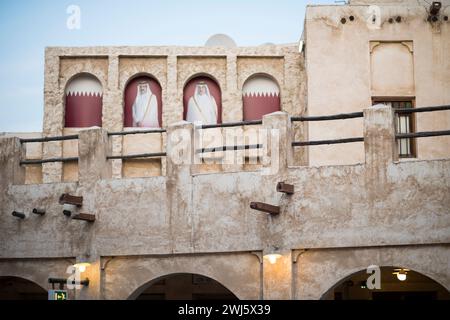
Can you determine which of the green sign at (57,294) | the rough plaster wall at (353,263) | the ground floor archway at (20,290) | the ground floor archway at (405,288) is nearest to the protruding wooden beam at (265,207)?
the rough plaster wall at (353,263)

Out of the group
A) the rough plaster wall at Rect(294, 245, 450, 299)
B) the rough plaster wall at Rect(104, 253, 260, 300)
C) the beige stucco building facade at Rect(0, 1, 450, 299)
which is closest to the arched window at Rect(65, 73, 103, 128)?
the beige stucco building facade at Rect(0, 1, 450, 299)

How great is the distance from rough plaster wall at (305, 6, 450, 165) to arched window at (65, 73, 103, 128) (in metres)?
6.27

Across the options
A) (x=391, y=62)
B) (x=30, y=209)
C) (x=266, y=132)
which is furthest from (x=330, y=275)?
(x=391, y=62)

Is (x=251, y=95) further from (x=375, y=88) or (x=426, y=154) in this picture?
(x=426, y=154)

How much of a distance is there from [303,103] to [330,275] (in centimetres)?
975

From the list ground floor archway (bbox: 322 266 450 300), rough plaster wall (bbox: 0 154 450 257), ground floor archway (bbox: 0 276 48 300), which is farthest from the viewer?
ground floor archway (bbox: 0 276 48 300)

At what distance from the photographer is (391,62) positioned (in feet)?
75.9

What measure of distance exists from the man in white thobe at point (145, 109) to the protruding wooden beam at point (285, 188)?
10035 millimetres

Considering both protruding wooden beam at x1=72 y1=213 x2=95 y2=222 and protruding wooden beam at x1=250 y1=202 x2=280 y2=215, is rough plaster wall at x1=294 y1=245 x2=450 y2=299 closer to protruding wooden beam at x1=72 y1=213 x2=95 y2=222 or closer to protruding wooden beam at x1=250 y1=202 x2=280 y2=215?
protruding wooden beam at x1=250 y1=202 x2=280 y2=215

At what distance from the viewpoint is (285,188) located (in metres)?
15.6

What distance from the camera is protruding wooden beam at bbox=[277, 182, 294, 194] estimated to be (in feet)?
50.6

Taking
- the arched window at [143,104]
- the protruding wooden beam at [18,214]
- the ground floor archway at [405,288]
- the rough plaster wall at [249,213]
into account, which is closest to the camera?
the rough plaster wall at [249,213]

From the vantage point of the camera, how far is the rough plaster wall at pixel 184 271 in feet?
52.5

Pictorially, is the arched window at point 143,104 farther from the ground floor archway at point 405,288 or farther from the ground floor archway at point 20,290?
the ground floor archway at point 405,288
